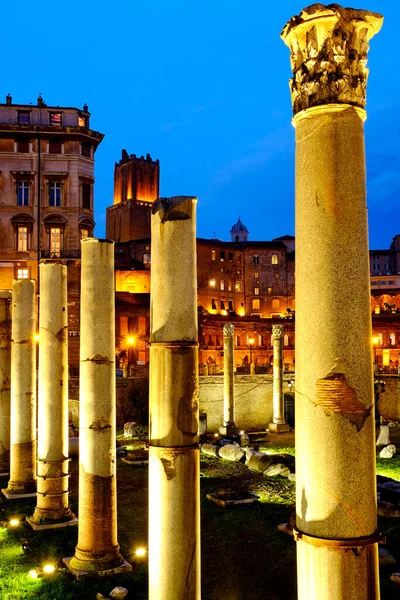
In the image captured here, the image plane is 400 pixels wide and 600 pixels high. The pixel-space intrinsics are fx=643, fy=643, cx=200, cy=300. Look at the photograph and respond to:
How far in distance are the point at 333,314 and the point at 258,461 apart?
1559 cm

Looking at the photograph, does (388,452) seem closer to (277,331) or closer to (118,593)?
(277,331)

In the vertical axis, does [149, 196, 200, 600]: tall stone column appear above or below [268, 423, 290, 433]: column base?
above

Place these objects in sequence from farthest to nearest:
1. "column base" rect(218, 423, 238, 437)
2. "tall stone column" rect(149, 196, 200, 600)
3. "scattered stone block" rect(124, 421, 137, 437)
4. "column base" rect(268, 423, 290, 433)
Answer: "column base" rect(268, 423, 290, 433)
"column base" rect(218, 423, 238, 437)
"scattered stone block" rect(124, 421, 137, 437)
"tall stone column" rect(149, 196, 200, 600)

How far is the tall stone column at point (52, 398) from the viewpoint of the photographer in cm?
1111

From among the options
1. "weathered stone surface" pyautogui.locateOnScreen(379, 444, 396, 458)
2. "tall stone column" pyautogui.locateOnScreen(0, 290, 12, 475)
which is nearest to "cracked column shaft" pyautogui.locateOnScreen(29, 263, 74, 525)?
"tall stone column" pyautogui.locateOnScreen(0, 290, 12, 475)

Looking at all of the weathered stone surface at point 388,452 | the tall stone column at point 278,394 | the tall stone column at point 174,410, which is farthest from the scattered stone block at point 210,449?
the tall stone column at point 174,410

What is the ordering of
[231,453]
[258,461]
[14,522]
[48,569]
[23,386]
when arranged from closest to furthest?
[48,569]
[14,522]
[23,386]
[258,461]
[231,453]

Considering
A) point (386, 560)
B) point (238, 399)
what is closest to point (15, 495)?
point (386, 560)

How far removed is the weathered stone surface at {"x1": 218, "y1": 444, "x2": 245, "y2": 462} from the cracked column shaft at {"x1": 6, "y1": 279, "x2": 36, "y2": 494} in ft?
26.0

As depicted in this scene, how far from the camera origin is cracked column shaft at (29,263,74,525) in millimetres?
11109

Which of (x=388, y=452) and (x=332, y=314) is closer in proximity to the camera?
(x=332, y=314)

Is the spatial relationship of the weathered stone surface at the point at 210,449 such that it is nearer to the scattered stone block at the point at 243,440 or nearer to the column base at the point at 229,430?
the scattered stone block at the point at 243,440

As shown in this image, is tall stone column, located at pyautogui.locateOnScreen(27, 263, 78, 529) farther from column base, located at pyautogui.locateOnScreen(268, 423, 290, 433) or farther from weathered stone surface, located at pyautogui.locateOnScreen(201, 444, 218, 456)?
column base, located at pyautogui.locateOnScreen(268, 423, 290, 433)

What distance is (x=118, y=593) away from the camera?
→ 8.32 meters
